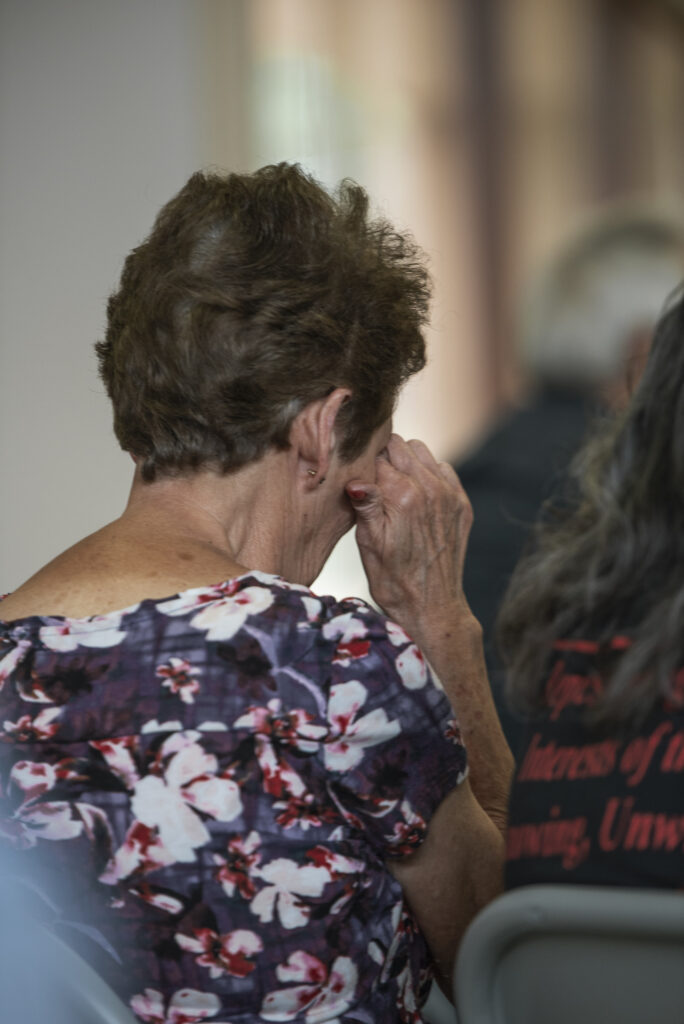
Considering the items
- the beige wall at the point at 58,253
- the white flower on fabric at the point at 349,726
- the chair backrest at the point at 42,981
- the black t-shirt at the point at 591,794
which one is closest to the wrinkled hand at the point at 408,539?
the white flower on fabric at the point at 349,726

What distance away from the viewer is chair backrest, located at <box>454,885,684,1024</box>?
31.9 inches

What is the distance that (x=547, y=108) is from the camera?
15.1 feet

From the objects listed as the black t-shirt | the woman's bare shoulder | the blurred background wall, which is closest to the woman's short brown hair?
the woman's bare shoulder

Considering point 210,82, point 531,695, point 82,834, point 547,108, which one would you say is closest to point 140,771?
point 82,834

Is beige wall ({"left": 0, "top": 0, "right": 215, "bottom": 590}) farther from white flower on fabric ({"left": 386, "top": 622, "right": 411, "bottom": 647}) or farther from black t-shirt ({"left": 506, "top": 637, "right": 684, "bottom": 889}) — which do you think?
black t-shirt ({"left": 506, "top": 637, "right": 684, "bottom": 889})

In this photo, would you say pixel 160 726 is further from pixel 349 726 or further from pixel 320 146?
pixel 320 146

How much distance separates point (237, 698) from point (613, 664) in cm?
33

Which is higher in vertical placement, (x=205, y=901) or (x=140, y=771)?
(x=140, y=771)

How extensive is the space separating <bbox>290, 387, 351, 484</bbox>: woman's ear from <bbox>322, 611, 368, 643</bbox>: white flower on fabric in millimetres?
261

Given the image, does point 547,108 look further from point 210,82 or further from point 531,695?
point 531,695

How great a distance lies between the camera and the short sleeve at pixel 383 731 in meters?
1.05

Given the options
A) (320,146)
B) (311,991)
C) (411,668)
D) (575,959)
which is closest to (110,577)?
(411,668)

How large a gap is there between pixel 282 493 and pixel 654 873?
613 mm

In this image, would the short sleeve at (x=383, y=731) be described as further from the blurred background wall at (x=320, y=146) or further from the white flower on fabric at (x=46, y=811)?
the blurred background wall at (x=320, y=146)
